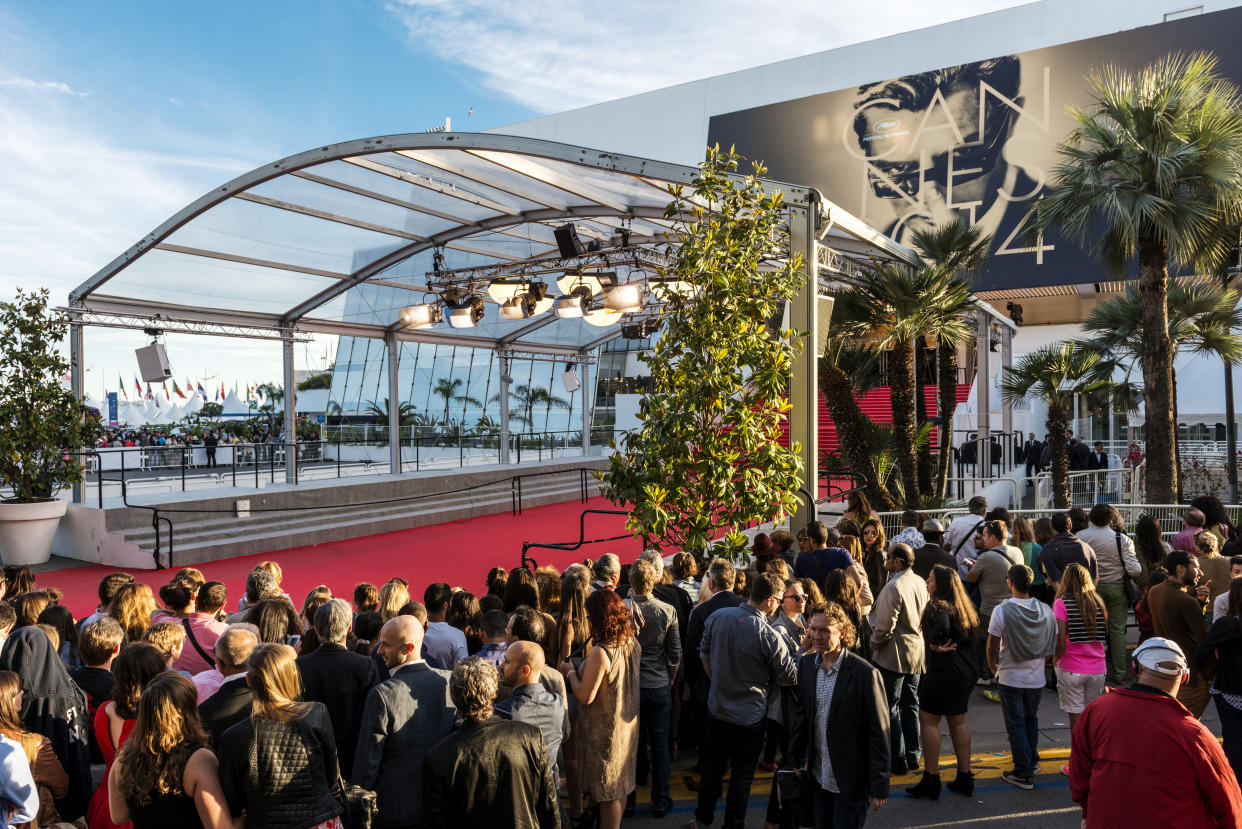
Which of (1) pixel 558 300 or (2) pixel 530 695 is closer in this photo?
(2) pixel 530 695

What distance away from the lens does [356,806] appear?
3273 millimetres

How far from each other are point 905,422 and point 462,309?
7708 millimetres

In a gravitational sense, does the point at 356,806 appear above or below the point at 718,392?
below

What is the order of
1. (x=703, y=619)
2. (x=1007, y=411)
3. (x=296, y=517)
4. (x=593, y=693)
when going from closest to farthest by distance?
(x=593, y=693), (x=703, y=619), (x=296, y=517), (x=1007, y=411)

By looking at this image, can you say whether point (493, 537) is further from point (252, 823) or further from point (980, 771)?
point (252, 823)

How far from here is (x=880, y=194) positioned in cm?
2833

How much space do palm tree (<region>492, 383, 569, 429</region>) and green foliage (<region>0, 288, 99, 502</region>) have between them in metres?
20.3

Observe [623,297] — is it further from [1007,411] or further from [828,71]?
[828,71]

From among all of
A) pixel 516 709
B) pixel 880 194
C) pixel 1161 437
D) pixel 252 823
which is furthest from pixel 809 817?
pixel 880 194

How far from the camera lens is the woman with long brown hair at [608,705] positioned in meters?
4.22

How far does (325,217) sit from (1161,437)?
13069 mm

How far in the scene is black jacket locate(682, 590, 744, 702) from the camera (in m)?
4.97

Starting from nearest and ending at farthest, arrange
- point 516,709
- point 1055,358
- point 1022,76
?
point 516,709
point 1055,358
point 1022,76

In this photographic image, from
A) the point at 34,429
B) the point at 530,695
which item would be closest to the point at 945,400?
the point at 530,695
